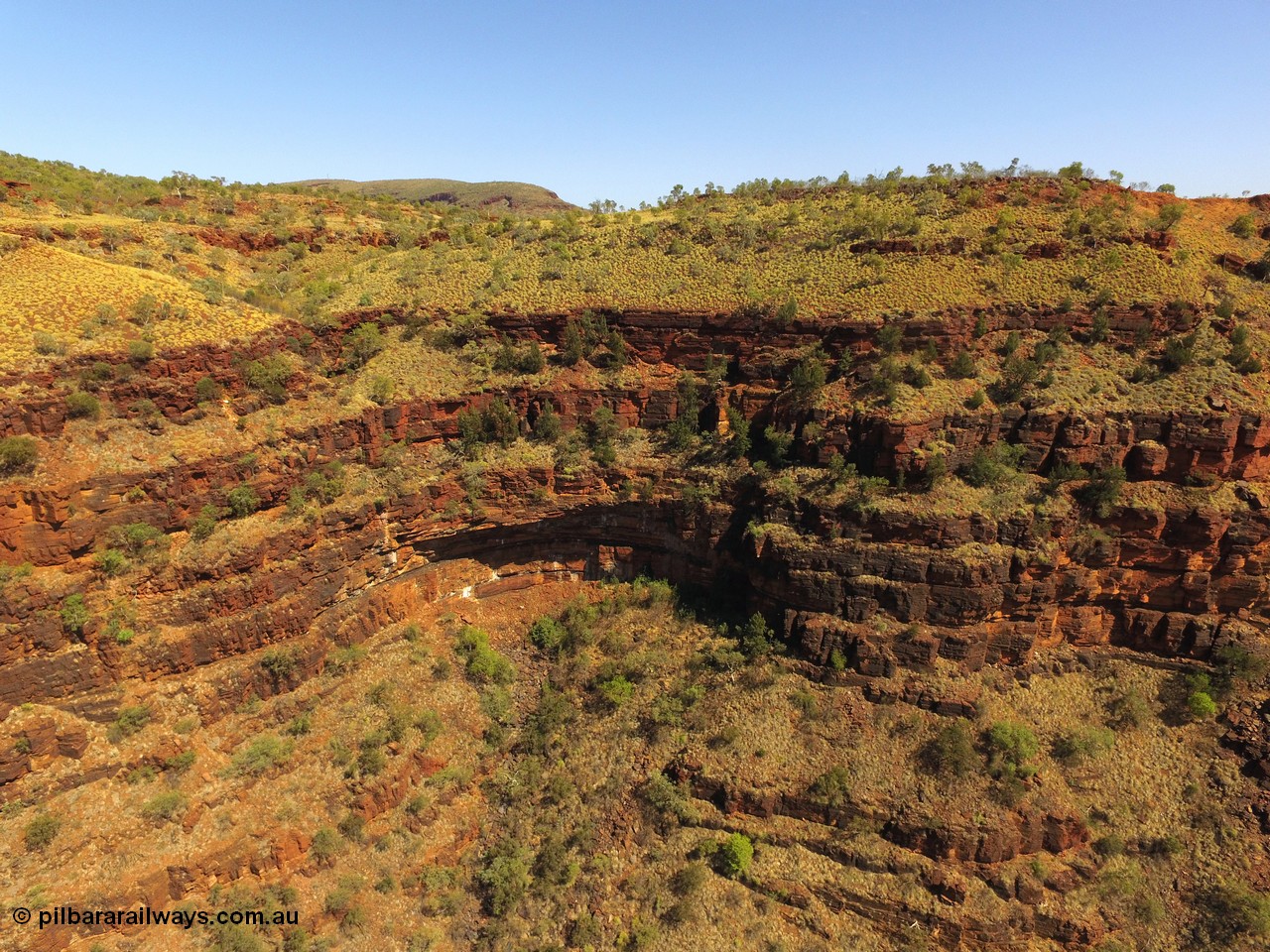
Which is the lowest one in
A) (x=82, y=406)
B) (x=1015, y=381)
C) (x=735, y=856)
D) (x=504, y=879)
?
(x=504, y=879)

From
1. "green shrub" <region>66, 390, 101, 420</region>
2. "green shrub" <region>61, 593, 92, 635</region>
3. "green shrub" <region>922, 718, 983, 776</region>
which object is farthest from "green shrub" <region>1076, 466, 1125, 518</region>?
"green shrub" <region>66, 390, 101, 420</region>

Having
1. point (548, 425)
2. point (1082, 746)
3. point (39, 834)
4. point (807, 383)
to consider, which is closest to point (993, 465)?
point (807, 383)

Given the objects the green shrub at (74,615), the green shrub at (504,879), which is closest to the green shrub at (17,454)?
the green shrub at (74,615)

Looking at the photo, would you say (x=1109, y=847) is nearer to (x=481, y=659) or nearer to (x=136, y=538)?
(x=481, y=659)

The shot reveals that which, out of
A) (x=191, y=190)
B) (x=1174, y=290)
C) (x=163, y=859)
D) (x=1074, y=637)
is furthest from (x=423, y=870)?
(x=191, y=190)

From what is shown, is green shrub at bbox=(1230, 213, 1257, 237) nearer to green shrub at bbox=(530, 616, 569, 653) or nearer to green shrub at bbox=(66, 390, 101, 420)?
green shrub at bbox=(530, 616, 569, 653)

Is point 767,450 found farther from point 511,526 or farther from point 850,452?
point 511,526

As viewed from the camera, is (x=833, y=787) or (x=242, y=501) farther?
(x=242, y=501)
